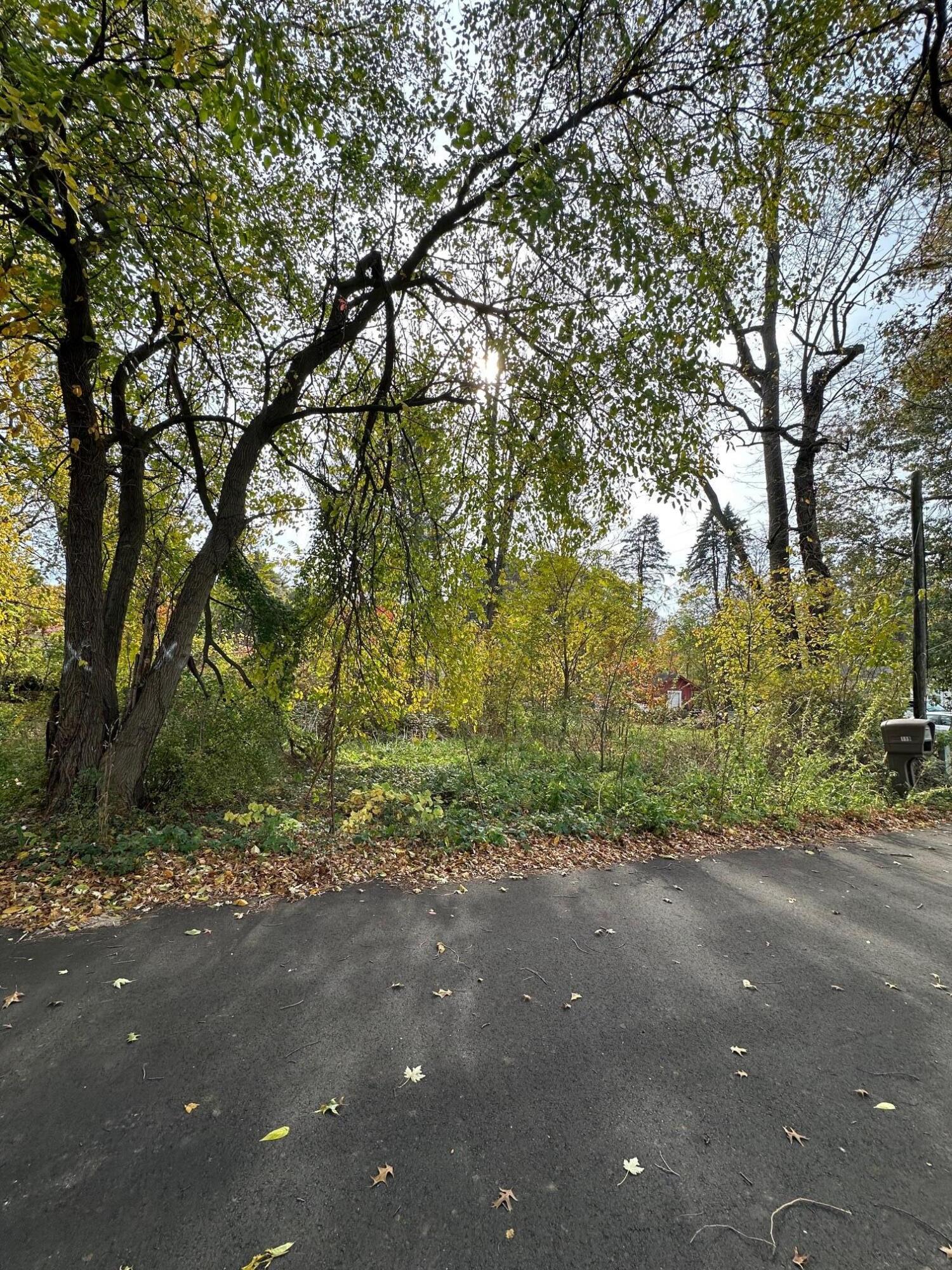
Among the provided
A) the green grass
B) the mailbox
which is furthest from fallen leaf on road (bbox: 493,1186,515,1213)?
the mailbox

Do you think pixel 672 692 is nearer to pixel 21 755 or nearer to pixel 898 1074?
pixel 898 1074

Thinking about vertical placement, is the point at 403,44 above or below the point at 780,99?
above

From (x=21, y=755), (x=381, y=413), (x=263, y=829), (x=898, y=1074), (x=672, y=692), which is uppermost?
(x=381, y=413)

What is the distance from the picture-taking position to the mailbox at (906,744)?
7.63 metres

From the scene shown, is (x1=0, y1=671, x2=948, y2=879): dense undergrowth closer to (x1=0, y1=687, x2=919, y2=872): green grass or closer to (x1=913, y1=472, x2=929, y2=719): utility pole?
(x1=0, y1=687, x2=919, y2=872): green grass

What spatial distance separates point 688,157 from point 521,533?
137 inches

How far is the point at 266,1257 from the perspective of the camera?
157 cm

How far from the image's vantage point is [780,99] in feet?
13.2

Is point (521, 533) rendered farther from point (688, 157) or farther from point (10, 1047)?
point (10, 1047)

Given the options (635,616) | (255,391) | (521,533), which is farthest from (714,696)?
(255,391)

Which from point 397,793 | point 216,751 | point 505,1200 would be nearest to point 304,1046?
point 505,1200

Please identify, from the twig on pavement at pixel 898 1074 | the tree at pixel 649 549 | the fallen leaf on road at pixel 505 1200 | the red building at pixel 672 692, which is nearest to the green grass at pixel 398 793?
the red building at pixel 672 692

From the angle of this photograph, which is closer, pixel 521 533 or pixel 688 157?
pixel 688 157

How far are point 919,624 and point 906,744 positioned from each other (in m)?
2.07
